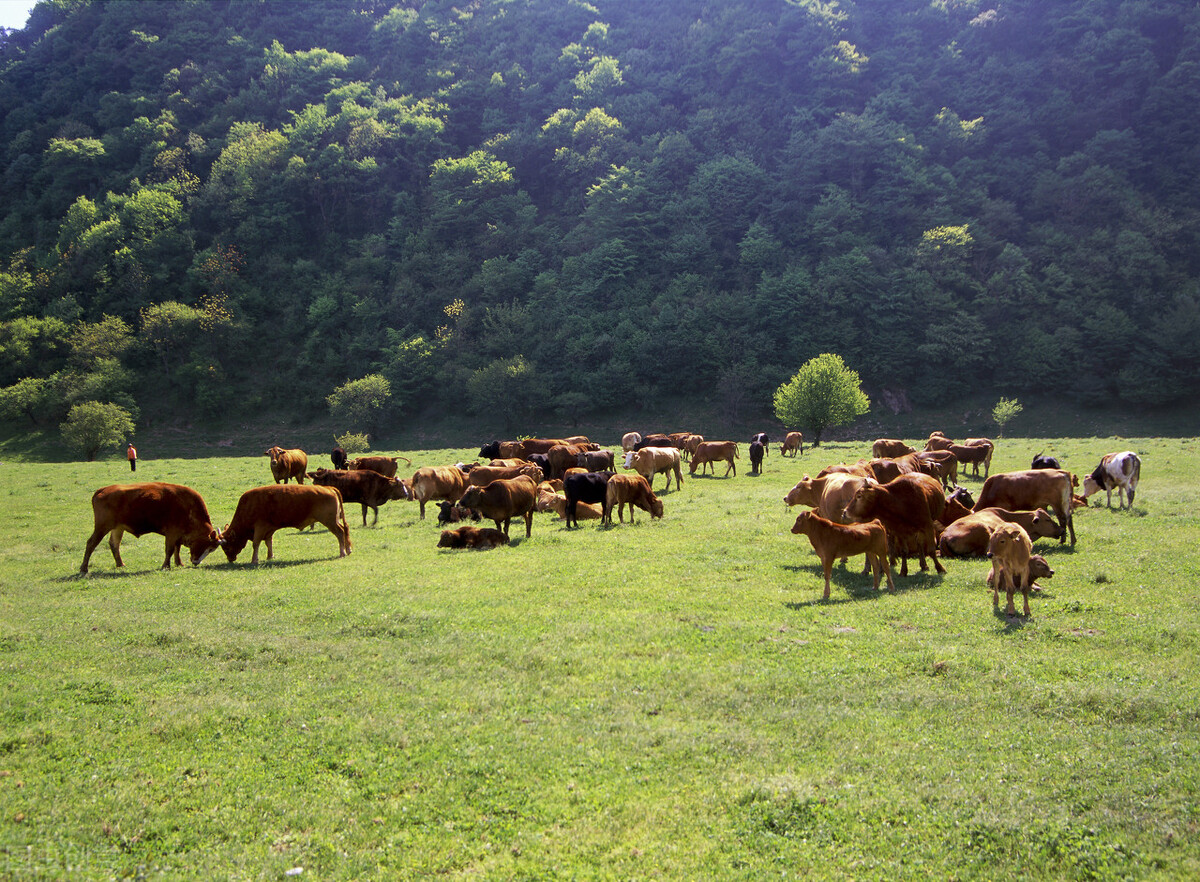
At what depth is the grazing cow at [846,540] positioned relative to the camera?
1116 cm

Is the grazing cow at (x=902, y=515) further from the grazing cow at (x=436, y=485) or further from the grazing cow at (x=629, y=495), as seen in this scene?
the grazing cow at (x=436, y=485)

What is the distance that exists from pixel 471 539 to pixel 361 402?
4662 cm

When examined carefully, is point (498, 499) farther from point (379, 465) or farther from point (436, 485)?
point (379, 465)

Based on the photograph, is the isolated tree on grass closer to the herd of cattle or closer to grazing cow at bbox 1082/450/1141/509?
the herd of cattle

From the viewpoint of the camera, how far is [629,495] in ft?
60.9

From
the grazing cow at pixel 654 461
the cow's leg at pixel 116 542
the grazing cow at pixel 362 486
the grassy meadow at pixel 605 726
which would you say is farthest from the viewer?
the grazing cow at pixel 654 461

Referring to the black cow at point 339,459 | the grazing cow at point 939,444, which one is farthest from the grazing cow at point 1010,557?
the black cow at point 339,459

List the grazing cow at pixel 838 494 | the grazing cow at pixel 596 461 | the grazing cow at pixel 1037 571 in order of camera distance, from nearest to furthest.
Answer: the grazing cow at pixel 1037 571, the grazing cow at pixel 838 494, the grazing cow at pixel 596 461

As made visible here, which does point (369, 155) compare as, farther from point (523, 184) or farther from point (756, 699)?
point (756, 699)

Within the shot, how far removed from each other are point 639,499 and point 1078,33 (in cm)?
9273

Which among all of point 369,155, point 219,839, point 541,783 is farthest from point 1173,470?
point 369,155

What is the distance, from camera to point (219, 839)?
5.21m

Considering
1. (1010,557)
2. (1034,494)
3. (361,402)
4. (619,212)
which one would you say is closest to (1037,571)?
(1010,557)

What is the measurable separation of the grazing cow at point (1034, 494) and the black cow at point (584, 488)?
9001mm
